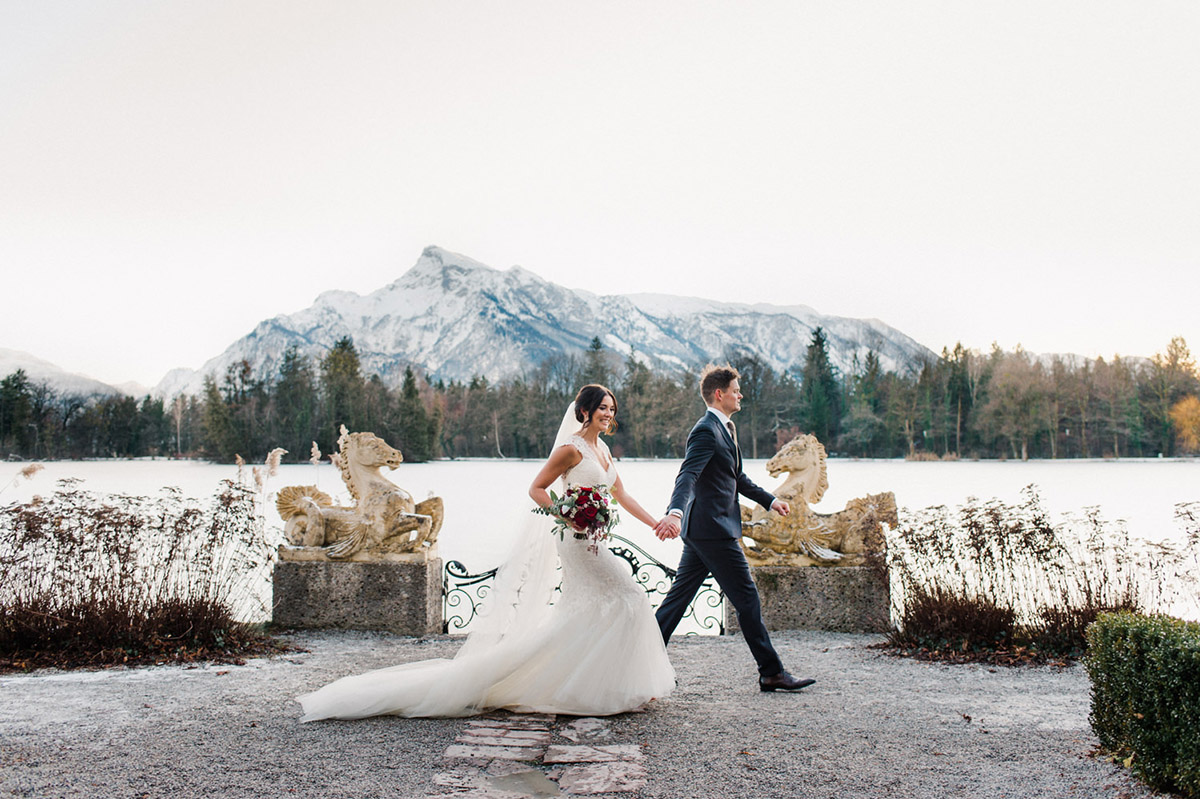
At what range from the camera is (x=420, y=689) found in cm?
489

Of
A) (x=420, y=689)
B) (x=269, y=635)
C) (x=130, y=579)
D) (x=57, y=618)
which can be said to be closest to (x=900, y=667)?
(x=420, y=689)

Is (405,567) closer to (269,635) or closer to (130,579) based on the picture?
(269,635)

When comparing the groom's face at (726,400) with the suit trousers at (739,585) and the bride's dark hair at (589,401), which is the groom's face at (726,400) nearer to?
the bride's dark hair at (589,401)

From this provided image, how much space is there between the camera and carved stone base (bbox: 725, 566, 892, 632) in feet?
24.5

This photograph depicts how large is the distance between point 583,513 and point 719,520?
3.04 ft

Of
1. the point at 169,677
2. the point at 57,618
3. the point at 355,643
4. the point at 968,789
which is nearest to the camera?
the point at 968,789

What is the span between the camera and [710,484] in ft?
17.5

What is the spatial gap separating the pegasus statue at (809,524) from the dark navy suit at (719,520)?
219cm

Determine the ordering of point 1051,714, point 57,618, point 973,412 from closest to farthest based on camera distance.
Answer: point 1051,714 → point 57,618 → point 973,412

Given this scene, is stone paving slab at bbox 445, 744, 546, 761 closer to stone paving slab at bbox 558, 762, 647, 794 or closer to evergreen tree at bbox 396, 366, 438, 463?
stone paving slab at bbox 558, 762, 647, 794

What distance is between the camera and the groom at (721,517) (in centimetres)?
524

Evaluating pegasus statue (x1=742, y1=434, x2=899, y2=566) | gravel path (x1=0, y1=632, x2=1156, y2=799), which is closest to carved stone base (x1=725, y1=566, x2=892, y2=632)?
pegasus statue (x1=742, y1=434, x2=899, y2=566)

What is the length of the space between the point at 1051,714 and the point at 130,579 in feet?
22.0

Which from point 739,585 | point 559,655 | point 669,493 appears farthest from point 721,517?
point 669,493
